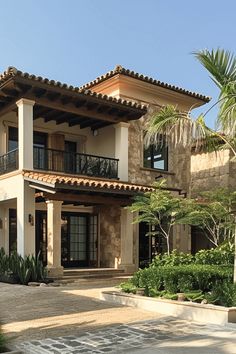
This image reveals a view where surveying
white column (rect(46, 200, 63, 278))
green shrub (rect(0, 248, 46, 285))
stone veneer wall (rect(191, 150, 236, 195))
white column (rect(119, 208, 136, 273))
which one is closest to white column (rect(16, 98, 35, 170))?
white column (rect(46, 200, 63, 278))

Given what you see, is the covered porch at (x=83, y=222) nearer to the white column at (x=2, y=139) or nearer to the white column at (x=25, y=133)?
the white column at (x=25, y=133)

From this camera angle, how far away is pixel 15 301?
1060 centimetres

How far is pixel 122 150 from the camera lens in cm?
1772

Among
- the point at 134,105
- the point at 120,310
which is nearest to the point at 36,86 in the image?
the point at 134,105

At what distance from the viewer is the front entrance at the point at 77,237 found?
17812mm

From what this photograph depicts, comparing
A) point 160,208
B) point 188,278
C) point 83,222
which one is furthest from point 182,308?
point 83,222

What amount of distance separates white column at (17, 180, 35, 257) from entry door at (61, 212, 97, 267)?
10.2 feet

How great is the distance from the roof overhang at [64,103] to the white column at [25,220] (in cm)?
302

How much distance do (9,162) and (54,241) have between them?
3.42m

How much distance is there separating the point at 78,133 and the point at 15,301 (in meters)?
9.54

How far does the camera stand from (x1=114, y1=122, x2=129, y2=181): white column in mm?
17766

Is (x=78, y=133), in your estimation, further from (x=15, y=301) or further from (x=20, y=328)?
(x=20, y=328)

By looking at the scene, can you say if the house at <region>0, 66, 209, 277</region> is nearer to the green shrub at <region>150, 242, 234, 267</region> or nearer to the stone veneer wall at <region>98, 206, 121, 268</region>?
the stone veneer wall at <region>98, 206, 121, 268</region>

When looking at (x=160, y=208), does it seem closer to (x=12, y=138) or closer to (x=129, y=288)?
(x=129, y=288)
